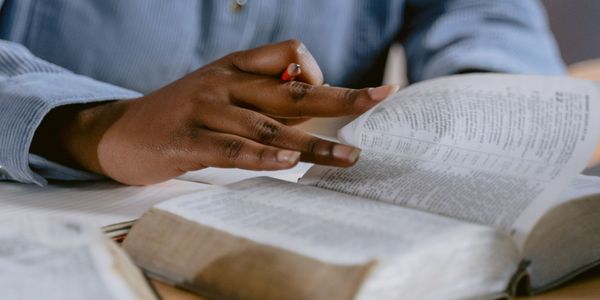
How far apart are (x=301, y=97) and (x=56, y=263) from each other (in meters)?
0.25

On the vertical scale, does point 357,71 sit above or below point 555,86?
below

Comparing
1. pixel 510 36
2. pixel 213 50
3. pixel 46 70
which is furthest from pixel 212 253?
pixel 510 36

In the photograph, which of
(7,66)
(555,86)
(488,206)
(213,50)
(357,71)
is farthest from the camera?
(357,71)

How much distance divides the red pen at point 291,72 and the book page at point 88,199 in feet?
0.38

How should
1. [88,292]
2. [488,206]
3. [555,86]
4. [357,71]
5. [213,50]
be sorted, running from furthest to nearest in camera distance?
[357,71] → [213,50] → [555,86] → [488,206] → [88,292]

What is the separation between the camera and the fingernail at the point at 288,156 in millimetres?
451

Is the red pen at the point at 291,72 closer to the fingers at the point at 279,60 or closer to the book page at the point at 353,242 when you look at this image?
the fingers at the point at 279,60

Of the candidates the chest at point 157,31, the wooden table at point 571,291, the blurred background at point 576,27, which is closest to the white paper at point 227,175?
the wooden table at point 571,291

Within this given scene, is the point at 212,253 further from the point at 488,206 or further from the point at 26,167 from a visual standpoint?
the point at 26,167

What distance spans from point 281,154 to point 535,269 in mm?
174

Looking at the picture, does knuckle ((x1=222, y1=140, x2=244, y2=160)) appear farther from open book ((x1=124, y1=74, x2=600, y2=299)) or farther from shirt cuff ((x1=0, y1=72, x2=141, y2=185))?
shirt cuff ((x1=0, y1=72, x2=141, y2=185))

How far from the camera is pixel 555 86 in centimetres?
50

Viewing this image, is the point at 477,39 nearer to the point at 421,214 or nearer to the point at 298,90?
the point at 298,90

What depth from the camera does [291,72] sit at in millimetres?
521
